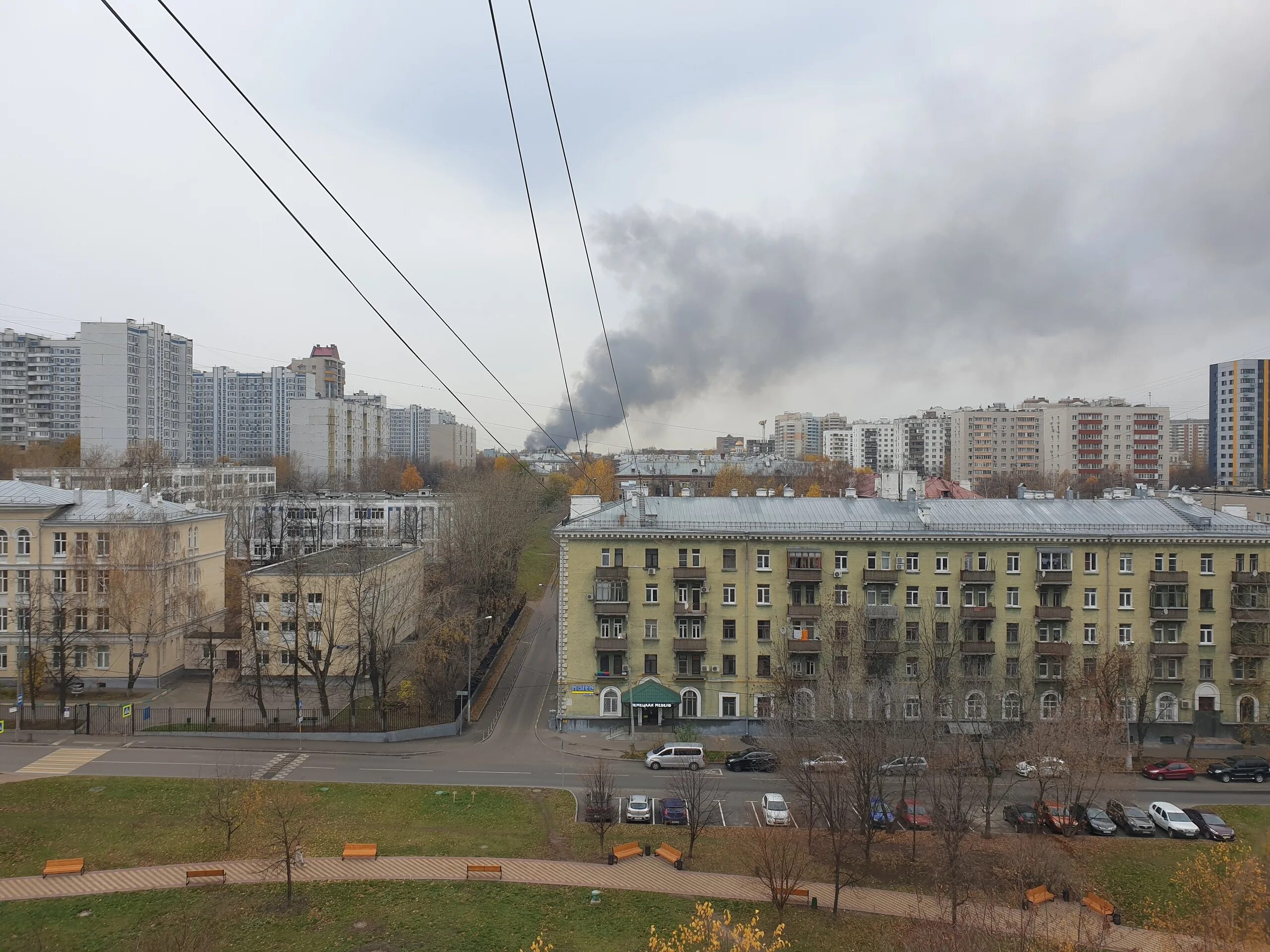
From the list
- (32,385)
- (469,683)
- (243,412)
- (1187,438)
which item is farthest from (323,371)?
(1187,438)

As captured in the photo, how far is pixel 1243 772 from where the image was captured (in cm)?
2989

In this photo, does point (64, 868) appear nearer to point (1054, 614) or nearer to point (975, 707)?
point (975, 707)

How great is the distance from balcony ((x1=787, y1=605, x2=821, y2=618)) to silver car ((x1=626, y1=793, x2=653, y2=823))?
11203 millimetres

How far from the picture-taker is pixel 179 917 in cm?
1819

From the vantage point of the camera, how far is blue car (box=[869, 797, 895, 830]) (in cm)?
2347

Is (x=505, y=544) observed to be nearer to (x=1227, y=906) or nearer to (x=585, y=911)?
(x=585, y=911)

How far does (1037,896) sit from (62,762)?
32.0 m

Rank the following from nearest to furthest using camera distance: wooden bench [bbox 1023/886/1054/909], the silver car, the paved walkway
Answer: the paved walkway < wooden bench [bbox 1023/886/1054/909] < the silver car

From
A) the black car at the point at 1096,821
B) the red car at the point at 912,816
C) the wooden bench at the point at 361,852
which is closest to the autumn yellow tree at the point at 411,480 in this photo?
the wooden bench at the point at 361,852

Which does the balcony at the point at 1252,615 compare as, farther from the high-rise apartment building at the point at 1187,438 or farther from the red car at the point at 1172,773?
the high-rise apartment building at the point at 1187,438

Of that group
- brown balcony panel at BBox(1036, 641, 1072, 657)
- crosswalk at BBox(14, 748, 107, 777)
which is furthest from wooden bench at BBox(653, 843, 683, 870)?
crosswalk at BBox(14, 748, 107, 777)

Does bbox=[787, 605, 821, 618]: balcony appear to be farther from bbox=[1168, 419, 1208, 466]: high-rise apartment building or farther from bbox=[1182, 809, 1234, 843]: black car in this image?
bbox=[1168, 419, 1208, 466]: high-rise apartment building

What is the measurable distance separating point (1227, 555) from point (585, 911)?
3085 cm

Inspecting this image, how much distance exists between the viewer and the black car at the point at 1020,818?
24109 mm
